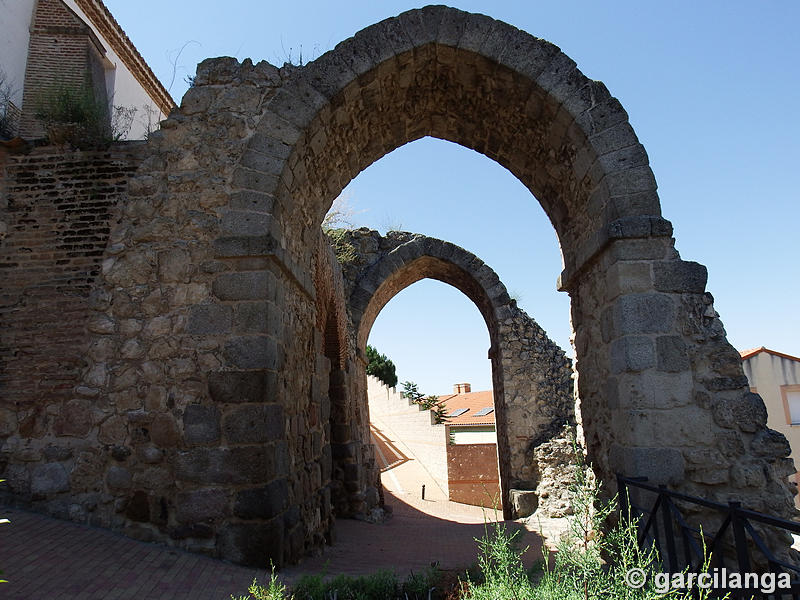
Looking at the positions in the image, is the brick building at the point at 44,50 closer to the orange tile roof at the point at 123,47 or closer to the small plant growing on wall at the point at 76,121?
the orange tile roof at the point at 123,47

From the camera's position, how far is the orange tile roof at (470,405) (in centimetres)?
2243

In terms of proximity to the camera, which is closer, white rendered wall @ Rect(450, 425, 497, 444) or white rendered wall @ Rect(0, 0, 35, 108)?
white rendered wall @ Rect(0, 0, 35, 108)

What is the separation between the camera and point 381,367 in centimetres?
2995

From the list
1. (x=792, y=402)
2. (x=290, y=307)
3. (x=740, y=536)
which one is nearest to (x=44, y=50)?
(x=290, y=307)

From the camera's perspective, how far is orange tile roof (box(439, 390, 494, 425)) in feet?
73.6

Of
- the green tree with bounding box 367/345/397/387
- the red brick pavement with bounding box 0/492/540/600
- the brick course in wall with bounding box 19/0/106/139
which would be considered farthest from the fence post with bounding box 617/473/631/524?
the green tree with bounding box 367/345/397/387

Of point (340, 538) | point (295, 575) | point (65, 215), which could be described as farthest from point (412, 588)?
point (65, 215)

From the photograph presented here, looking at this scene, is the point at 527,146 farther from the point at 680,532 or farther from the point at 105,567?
the point at 105,567

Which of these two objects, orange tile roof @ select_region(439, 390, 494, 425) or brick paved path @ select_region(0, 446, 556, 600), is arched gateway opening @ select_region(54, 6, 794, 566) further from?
orange tile roof @ select_region(439, 390, 494, 425)

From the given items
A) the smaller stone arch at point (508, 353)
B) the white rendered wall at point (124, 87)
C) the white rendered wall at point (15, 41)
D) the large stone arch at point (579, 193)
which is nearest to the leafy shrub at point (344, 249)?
the smaller stone arch at point (508, 353)

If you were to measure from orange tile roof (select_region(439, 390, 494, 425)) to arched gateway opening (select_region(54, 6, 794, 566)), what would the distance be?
56.8 ft

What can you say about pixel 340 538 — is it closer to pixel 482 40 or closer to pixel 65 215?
pixel 65 215

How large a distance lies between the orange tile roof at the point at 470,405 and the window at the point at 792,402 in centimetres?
959

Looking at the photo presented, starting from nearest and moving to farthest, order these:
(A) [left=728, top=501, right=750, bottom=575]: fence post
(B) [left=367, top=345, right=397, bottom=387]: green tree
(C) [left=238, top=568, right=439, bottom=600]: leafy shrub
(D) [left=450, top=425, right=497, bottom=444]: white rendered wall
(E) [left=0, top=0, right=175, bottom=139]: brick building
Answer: (A) [left=728, top=501, right=750, bottom=575]: fence post, (C) [left=238, top=568, right=439, bottom=600]: leafy shrub, (E) [left=0, top=0, right=175, bottom=139]: brick building, (D) [left=450, top=425, right=497, bottom=444]: white rendered wall, (B) [left=367, top=345, right=397, bottom=387]: green tree
